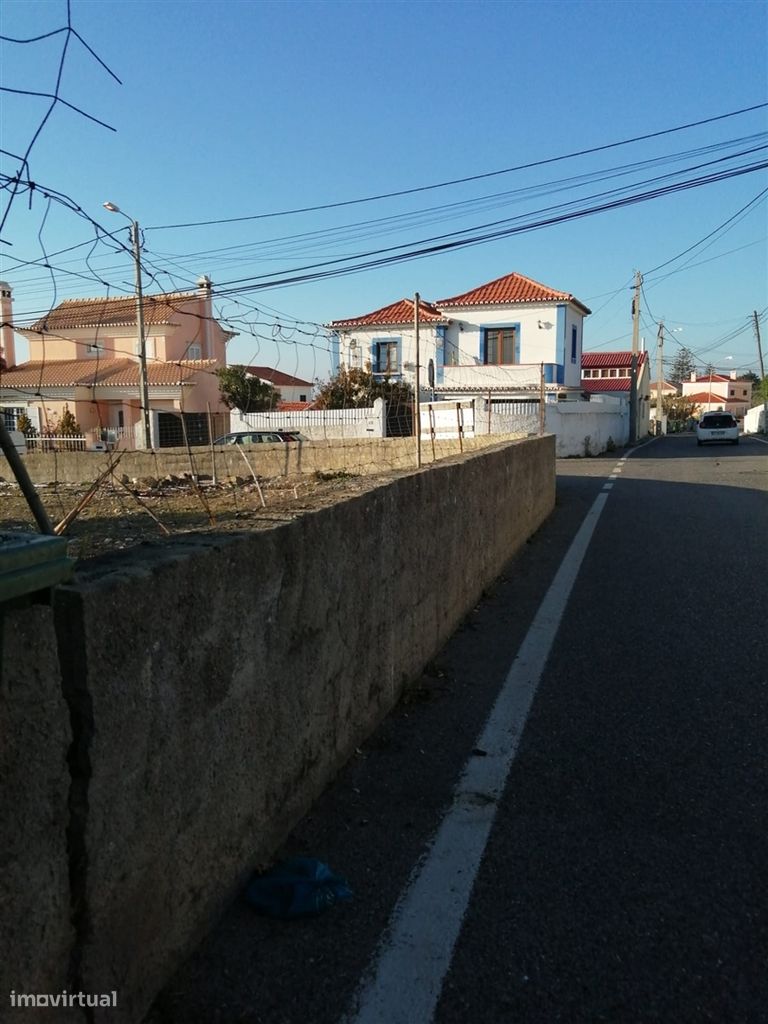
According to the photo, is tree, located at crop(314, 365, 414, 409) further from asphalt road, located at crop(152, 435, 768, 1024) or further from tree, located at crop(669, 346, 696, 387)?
tree, located at crop(669, 346, 696, 387)

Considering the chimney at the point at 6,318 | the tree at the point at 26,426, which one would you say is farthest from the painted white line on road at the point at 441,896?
the tree at the point at 26,426

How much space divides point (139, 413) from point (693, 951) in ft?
108

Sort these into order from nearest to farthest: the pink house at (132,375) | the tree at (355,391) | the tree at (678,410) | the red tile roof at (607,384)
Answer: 1. the pink house at (132,375)
2. the tree at (355,391)
3. the red tile roof at (607,384)
4. the tree at (678,410)

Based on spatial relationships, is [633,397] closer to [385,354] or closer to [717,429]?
[717,429]

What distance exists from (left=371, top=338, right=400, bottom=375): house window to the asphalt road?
34.2m

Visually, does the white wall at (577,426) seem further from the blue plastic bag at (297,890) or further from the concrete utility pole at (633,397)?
the blue plastic bag at (297,890)

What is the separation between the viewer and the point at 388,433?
2931cm

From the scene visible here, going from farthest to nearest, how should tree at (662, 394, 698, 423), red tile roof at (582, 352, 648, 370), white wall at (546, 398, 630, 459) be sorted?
tree at (662, 394, 698, 423) < red tile roof at (582, 352, 648, 370) < white wall at (546, 398, 630, 459)

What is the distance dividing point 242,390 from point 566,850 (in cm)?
3605

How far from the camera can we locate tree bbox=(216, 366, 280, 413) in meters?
36.9

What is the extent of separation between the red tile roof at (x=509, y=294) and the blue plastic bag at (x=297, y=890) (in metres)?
37.2

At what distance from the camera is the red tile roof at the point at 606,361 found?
196 feet

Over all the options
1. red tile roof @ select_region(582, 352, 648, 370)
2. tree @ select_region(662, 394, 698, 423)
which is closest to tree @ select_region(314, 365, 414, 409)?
red tile roof @ select_region(582, 352, 648, 370)

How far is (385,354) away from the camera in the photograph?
130 feet
